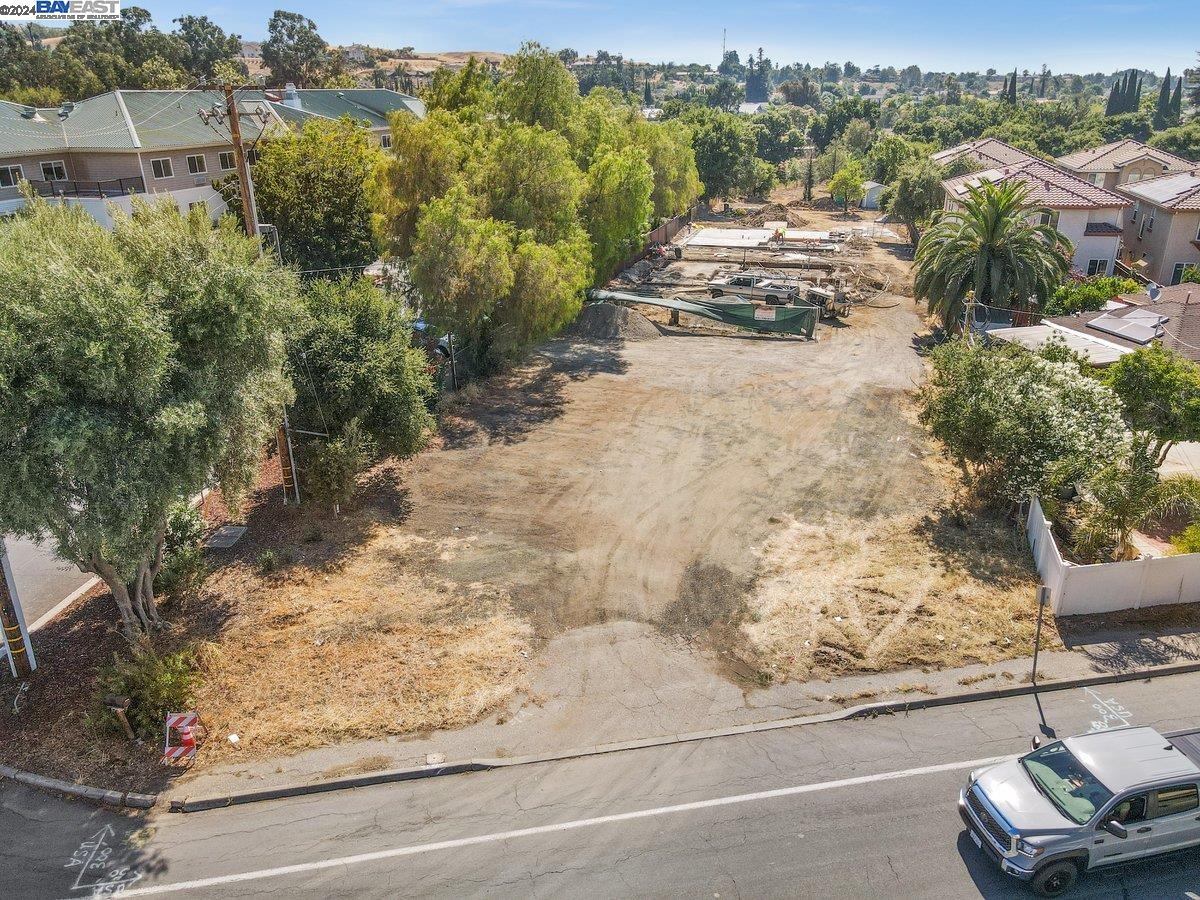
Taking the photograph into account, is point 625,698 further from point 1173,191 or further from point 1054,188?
point 1173,191

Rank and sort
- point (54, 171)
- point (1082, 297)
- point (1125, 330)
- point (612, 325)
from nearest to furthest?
1. point (1125, 330)
2. point (1082, 297)
3. point (612, 325)
4. point (54, 171)

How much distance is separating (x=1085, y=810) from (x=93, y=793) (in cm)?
1360

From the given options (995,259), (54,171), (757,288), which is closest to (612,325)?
(757,288)

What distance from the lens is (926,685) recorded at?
44.7 ft

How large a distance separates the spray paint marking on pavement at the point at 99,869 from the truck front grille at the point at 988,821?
11.0 meters

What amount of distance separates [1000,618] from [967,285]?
20.5m

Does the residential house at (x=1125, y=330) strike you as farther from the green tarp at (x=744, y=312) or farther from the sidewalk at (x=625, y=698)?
the sidewalk at (x=625, y=698)

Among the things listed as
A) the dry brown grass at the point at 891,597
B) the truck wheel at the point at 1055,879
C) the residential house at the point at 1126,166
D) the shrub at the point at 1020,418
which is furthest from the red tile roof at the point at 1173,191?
the truck wheel at the point at 1055,879

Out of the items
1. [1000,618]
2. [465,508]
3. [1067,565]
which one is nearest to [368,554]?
[465,508]

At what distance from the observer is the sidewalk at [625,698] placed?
12023mm

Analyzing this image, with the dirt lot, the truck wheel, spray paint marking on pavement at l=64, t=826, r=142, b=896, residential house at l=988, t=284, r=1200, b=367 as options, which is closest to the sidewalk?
the dirt lot

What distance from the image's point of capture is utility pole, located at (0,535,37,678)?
44.1 ft

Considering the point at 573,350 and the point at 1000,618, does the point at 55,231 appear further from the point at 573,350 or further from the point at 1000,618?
the point at 573,350

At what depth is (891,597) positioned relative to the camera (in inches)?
634
